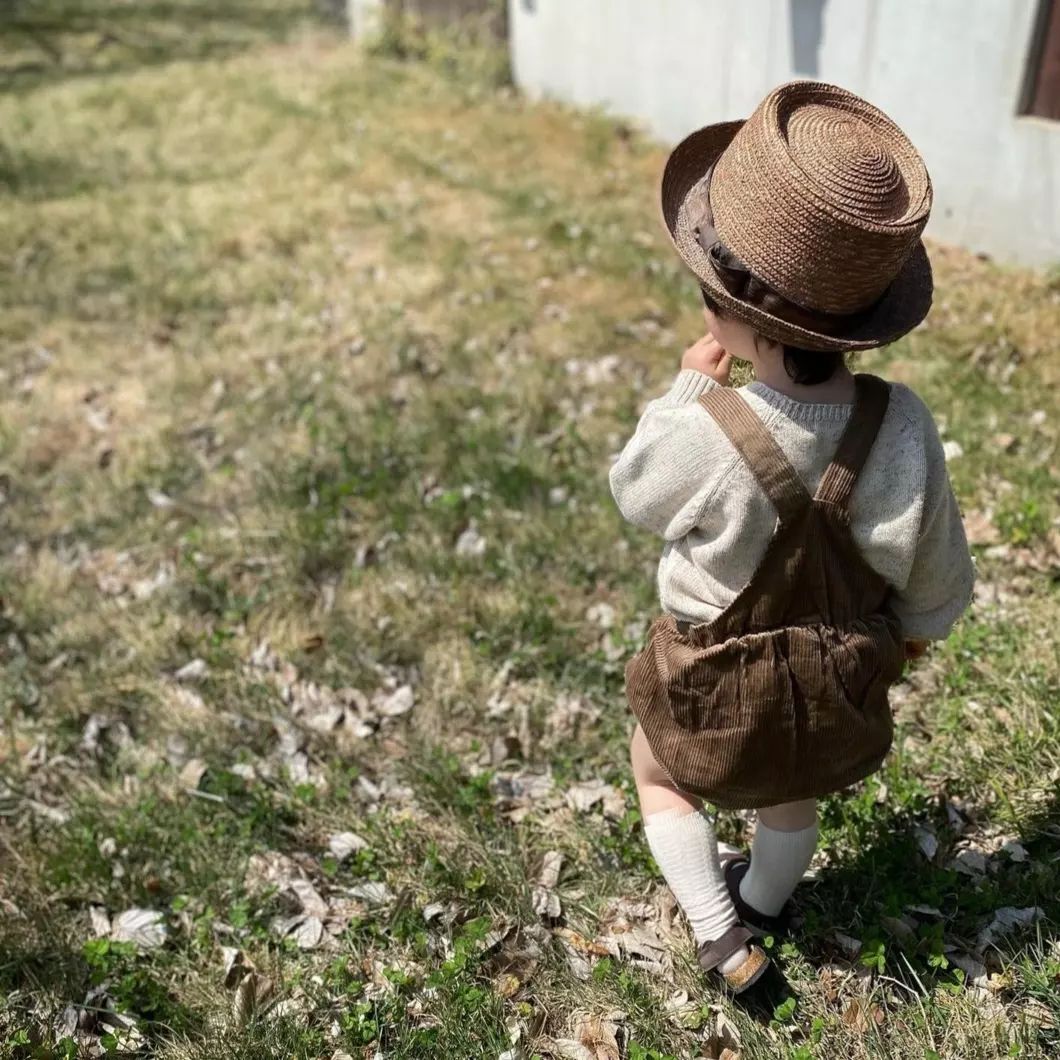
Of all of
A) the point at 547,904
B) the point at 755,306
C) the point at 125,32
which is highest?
the point at 755,306

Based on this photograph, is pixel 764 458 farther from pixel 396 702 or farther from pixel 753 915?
pixel 396 702

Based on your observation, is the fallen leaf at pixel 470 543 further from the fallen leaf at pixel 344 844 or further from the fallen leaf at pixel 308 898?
the fallen leaf at pixel 308 898

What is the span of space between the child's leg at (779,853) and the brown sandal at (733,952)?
0.14 meters

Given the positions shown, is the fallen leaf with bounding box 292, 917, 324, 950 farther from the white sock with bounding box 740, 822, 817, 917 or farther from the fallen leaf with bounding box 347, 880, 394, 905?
the white sock with bounding box 740, 822, 817, 917

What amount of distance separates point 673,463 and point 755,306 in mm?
363

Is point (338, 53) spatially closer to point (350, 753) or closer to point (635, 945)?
point (350, 753)

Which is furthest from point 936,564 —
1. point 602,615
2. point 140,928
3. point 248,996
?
point 140,928

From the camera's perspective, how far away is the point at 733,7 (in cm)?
783

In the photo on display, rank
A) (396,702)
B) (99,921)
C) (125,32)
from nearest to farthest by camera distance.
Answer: (99,921)
(396,702)
(125,32)

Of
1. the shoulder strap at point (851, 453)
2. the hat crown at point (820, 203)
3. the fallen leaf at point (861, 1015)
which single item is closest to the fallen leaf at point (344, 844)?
the fallen leaf at point (861, 1015)

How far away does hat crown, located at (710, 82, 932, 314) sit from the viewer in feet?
6.85

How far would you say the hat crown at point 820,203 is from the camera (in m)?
2.09

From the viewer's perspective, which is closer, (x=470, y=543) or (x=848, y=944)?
(x=848, y=944)

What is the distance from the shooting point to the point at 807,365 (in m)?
2.27
